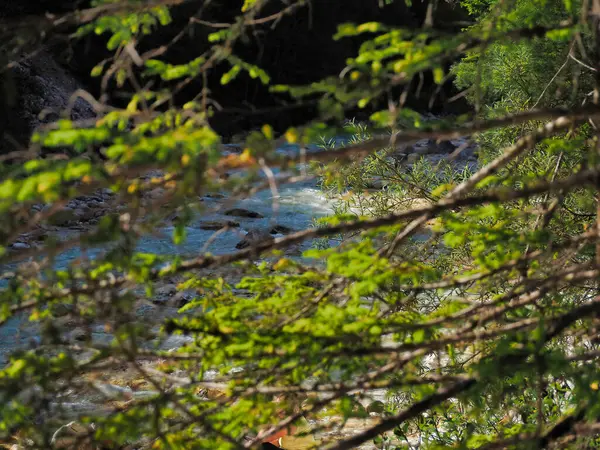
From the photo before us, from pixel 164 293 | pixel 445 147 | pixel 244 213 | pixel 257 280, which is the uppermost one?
pixel 257 280

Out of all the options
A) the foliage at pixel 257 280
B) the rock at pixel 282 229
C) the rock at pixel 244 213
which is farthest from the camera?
the rock at pixel 244 213

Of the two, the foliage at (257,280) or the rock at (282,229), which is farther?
the rock at (282,229)

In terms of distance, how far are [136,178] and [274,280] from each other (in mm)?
770

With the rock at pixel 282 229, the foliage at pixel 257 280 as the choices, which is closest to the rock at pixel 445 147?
the rock at pixel 282 229

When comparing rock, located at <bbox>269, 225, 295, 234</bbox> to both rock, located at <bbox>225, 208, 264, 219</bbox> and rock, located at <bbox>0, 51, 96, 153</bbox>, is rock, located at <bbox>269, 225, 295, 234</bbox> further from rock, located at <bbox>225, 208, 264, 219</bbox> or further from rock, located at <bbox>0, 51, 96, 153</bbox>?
rock, located at <bbox>0, 51, 96, 153</bbox>

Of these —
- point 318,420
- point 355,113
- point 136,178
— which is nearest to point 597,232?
point 136,178

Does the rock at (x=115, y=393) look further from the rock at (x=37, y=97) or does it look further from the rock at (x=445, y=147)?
the rock at (x=445, y=147)

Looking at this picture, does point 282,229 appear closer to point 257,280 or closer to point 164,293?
point 164,293

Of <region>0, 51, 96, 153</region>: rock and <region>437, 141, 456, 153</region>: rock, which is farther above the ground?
<region>0, 51, 96, 153</region>: rock

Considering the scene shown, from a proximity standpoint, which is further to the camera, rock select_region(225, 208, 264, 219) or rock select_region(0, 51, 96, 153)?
rock select_region(0, 51, 96, 153)


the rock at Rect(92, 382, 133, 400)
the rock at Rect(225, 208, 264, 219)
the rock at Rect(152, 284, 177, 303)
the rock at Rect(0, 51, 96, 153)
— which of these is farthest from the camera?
the rock at Rect(0, 51, 96, 153)

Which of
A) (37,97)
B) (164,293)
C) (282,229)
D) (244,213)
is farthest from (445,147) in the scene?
(164,293)

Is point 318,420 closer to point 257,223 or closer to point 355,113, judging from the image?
point 257,223

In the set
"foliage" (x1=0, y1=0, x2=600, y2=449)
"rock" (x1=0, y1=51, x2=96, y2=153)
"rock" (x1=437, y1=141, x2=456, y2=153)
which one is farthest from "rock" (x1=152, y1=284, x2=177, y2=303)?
"rock" (x1=437, y1=141, x2=456, y2=153)
